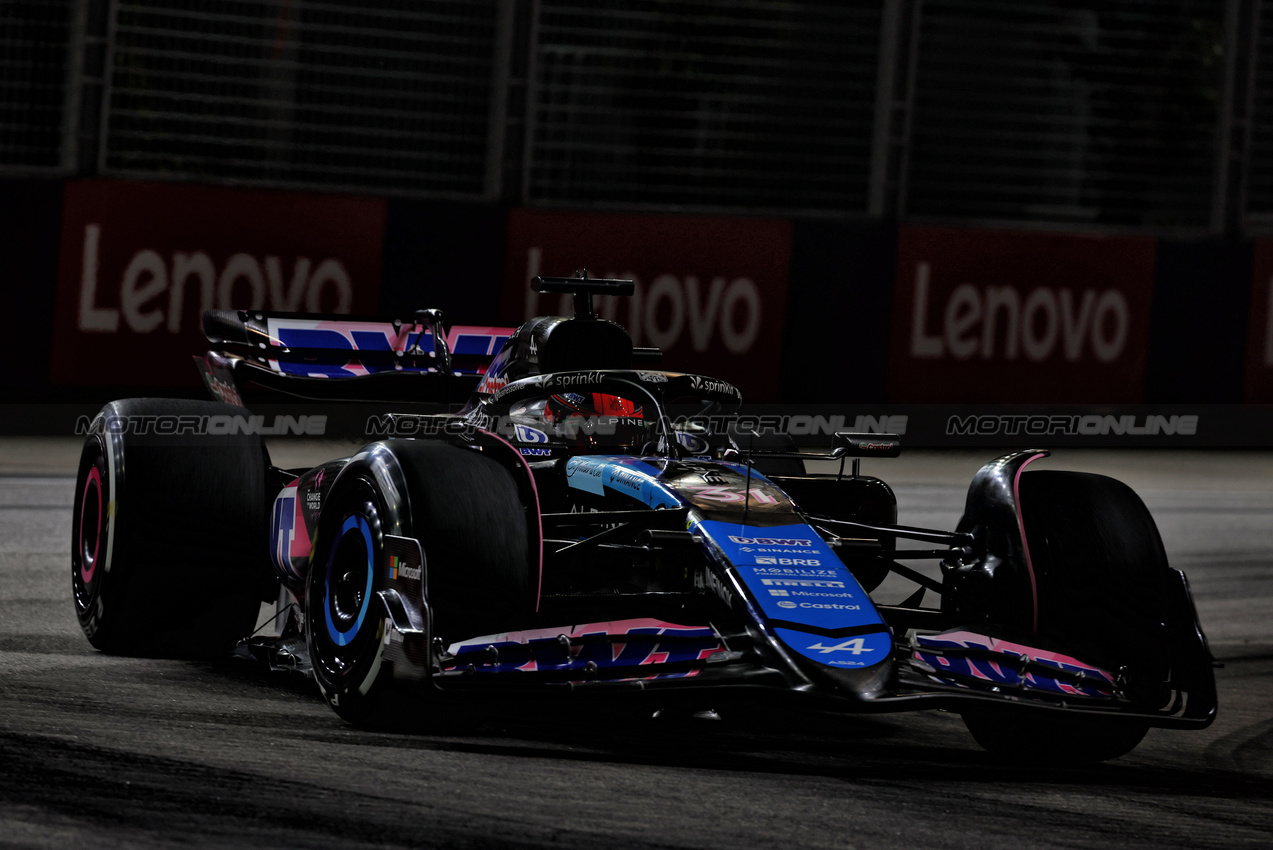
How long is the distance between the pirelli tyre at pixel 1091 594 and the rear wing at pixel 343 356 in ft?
9.19

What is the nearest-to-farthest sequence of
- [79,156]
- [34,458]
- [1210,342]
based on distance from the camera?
[34,458], [79,156], [1210,342]

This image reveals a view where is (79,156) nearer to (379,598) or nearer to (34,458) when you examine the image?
(34,458)

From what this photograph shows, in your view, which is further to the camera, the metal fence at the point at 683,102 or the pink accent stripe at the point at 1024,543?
the metal fence at the point at 683,102

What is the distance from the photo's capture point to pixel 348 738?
5.04 m

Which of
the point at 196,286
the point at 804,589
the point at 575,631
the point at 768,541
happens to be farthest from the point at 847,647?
the point at 196,286

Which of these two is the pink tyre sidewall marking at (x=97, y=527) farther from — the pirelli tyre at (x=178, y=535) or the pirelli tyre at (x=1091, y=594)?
the pirelli tyre at (x=1091, y=594)

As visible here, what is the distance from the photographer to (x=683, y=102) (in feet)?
43.5

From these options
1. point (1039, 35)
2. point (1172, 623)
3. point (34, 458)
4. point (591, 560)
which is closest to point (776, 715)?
point (591, 560)

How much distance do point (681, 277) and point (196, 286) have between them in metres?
3.37

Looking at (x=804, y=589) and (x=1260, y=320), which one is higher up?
(x=1260, y=320)

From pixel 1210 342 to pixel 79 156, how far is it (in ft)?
27.1

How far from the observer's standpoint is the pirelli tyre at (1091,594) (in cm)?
532

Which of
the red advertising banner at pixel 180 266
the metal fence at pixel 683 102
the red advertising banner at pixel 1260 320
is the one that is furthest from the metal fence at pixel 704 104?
the red advertising banner at pixel 1260 320
